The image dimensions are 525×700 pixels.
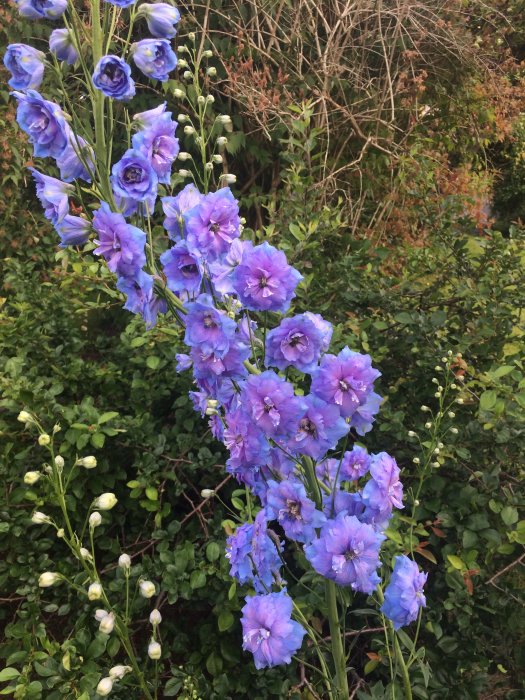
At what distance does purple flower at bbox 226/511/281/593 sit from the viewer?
1062 mm

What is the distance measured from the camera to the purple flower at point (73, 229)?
0.99m

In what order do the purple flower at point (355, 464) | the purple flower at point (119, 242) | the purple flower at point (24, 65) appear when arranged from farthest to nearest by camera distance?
the purple flower at point (355, 464) → the purple flower at point (24, 65) → the purple flower at point (119, 242)

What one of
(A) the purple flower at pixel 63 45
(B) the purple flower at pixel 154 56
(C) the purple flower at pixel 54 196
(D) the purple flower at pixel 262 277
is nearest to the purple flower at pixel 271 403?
(D) the purple flower at pixel 262 277

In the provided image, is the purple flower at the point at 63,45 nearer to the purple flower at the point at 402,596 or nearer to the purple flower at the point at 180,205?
the purple flower at the point at 180,205

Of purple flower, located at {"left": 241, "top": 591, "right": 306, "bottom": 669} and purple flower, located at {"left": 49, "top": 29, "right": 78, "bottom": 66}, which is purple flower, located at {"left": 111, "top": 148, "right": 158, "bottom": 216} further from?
purple flower, located at {"left": 241, "top": 591, "right": 306, "bottom": 669}

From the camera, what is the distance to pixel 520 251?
2.19m

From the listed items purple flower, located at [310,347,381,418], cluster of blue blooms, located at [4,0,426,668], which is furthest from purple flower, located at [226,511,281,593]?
purple flower, located at [310,347,381,418]

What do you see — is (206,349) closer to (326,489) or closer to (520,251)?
(326,489)

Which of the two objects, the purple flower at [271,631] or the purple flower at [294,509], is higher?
the purple flower at [294,509]

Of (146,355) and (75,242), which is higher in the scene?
(75,242)

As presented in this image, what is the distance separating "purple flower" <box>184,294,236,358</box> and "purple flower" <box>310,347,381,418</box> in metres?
0.16

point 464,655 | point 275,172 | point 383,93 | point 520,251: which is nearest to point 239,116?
point 275,172

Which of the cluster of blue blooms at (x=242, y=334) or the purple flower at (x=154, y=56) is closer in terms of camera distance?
the cluster of blue blooms at (x=242, y=334)

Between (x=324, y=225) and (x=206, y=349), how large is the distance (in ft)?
5.47
